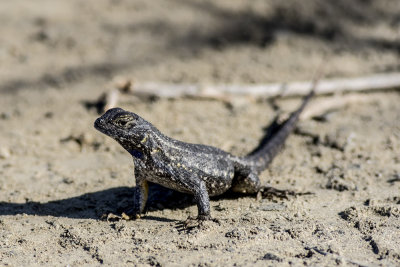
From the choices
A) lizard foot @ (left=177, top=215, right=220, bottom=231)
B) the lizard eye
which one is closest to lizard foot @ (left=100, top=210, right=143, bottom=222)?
lizard foot @ (left=177, top=215, right=220, bottom=231)

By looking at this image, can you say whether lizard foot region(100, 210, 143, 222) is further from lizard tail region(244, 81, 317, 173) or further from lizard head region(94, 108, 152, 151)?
lizard tail region(244, 81, 317, 173)

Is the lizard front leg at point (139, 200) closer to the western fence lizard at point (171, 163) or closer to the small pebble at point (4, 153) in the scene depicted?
the western fence lizard at point (171, 163)

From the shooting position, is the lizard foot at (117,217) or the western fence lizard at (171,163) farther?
the lizard foot at (117,217)

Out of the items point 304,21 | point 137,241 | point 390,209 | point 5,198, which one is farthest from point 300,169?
point 304,21

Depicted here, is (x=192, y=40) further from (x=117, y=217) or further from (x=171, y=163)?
(x=117, y=217)

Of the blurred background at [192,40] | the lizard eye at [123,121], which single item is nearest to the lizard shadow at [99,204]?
the lizard eye at [123,121]

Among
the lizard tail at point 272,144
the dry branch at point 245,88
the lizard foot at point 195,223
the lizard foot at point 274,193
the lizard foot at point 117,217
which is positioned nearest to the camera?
the lizard foot at point 195,223
